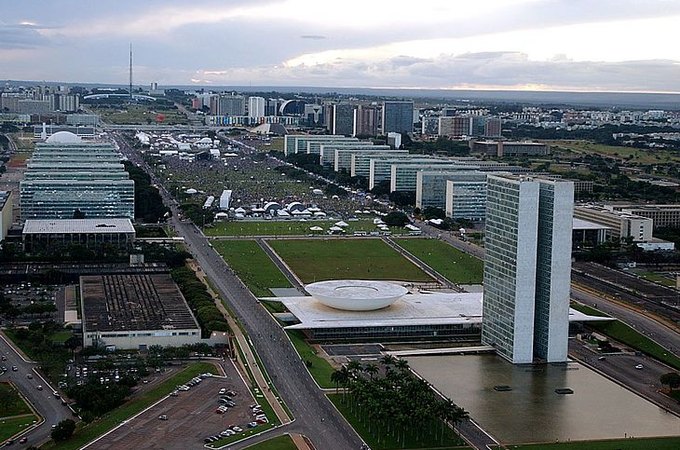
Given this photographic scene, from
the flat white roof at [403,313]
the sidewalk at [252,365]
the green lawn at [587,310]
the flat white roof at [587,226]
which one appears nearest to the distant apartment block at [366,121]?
the flat white roof at [587,226]

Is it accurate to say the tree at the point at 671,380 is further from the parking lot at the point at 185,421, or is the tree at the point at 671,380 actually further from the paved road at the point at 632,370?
the parking lot at the point at 185,421

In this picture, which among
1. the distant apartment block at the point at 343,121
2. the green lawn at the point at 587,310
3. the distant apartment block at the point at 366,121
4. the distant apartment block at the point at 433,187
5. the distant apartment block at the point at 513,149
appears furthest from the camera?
the distant apartment block at the point at 343,121

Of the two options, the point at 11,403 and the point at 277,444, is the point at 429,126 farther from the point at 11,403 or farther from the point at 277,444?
the point at 277,444

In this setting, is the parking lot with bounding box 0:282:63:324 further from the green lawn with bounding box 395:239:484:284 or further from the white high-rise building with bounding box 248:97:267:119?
the white high-rise building with bounding box 248:97:267:119

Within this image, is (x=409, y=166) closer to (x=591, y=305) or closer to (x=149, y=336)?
(x=591, y=305)

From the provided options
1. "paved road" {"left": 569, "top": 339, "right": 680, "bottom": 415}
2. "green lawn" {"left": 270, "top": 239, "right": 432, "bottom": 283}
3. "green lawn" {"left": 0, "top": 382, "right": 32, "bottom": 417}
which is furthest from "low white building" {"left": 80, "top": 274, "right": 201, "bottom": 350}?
"paved road" {"left": 569, "top": 339, "right": 680, "bottom": 415}

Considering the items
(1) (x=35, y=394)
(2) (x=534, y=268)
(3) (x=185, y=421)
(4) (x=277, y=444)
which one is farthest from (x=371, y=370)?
(1) (x=35, y=394)
